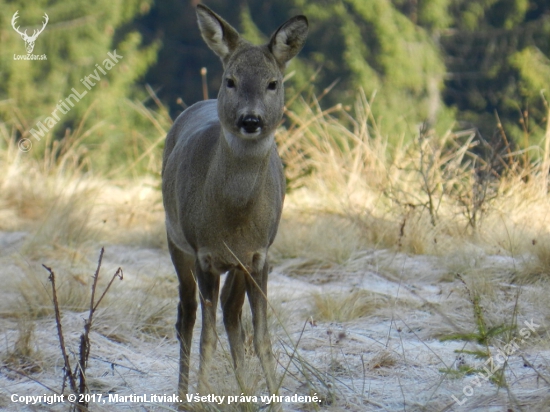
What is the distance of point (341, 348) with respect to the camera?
4492mm

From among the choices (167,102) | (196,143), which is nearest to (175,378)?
(196,143)

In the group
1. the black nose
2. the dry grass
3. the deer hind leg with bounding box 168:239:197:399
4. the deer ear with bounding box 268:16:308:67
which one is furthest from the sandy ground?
the deer ear with bounding box 268:16:308:67

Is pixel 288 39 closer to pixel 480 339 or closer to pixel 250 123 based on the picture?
pixel 250 123

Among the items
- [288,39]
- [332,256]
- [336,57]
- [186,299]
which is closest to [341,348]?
[186,299]

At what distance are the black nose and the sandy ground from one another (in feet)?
2.90

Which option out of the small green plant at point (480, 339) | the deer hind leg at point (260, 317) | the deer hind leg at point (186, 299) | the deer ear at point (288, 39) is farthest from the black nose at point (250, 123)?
the small green plant at point (480, 339)

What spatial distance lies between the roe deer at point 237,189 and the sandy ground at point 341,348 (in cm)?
20

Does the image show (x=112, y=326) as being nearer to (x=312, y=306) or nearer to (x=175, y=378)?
(x=175, y=378)

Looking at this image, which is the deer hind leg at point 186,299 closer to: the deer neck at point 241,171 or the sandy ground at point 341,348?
the sandy ground at point 341,348

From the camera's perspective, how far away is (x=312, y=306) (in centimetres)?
545

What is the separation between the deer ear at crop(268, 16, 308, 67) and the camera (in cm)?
391

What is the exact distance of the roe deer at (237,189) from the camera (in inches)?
148

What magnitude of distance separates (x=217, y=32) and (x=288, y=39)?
1.09 ft

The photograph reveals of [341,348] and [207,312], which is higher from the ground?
[207,312]
